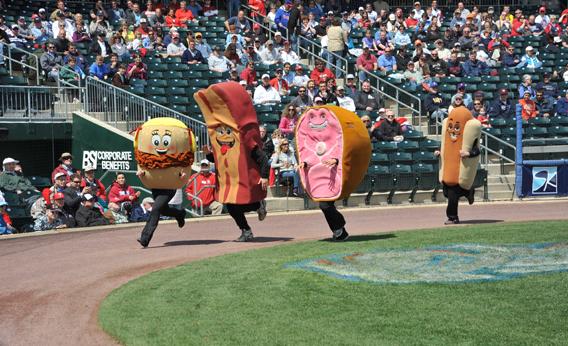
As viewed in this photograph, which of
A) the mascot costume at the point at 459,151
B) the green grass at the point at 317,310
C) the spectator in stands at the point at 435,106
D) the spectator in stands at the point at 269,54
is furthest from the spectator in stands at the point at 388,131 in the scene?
the green grass at the point at 317,310

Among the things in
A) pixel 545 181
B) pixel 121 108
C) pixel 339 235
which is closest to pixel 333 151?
pixel 339 235

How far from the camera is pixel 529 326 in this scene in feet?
30.0

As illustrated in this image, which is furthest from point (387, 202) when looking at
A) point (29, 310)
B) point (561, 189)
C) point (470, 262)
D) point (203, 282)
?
point (29, 310)

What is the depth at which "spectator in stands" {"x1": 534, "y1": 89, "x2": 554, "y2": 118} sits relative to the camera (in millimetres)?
27359

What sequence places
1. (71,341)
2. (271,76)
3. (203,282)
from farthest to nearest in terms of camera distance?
(271,76), (203,282), (71,341)

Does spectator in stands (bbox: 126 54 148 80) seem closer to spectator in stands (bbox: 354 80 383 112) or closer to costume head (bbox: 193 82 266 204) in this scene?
spectator in stands (bbox: 354 80 383 112)

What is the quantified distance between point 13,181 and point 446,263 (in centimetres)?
991

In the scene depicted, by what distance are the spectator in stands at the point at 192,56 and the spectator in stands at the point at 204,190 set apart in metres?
5.78

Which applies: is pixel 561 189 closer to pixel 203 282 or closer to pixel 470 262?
pixel 470 262

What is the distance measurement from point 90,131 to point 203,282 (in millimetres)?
11250

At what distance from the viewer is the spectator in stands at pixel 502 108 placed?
2662 centimetres

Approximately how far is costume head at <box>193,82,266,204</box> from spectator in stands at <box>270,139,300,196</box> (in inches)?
248

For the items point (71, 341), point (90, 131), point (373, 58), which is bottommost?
point (71, 341)

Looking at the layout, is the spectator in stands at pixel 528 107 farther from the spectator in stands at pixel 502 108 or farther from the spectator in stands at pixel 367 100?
the spectator in stands at pixel 367 100
